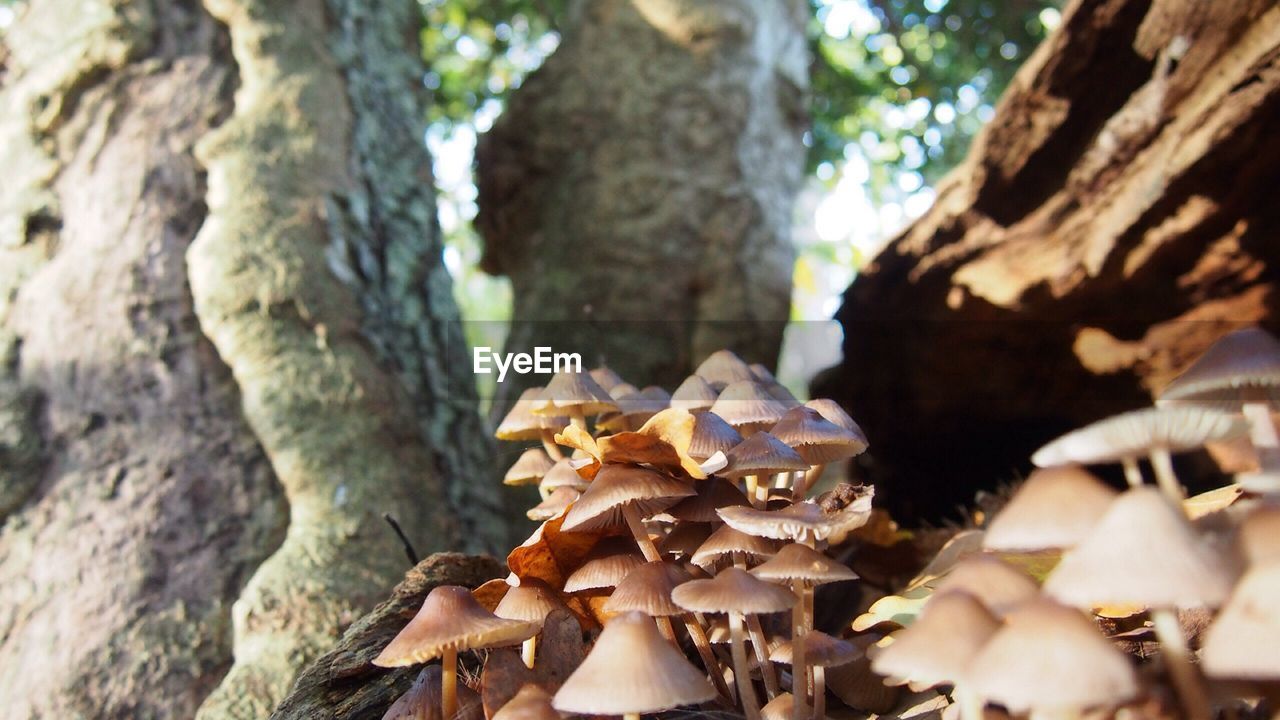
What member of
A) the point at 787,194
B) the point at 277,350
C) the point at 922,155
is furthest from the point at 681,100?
the point at 922,155

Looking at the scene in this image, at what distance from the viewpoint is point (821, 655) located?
1512 mm

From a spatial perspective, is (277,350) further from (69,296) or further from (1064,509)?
(1064,509)

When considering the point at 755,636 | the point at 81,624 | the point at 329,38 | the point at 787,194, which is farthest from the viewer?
the point at 787,194

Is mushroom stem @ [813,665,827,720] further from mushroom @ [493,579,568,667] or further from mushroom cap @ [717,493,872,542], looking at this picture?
mushroom @ [493,579,568,667]

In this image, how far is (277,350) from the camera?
2834 millimetres

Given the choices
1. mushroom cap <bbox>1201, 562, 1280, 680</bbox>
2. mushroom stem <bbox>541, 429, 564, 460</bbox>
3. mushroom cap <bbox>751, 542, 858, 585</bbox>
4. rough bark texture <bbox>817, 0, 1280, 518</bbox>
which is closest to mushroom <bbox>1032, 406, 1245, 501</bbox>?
mushroom cap <bbox>1201, 562, 1280, 680</bbox>

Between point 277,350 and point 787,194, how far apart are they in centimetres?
271

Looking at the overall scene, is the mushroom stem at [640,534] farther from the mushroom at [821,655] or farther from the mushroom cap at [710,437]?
the mushroom at [821,655]

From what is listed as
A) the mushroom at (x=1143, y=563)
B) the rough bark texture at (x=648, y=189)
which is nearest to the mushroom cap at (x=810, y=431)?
the mushroom at (x=1143, y=563)

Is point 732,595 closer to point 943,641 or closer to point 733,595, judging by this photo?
point 733,595

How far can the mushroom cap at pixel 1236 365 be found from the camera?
3.81ft

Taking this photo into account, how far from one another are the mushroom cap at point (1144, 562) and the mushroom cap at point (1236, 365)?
28 cm

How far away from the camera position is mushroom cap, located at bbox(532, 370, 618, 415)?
1.96 m

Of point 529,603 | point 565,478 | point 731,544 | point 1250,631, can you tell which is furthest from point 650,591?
point 1250,631
